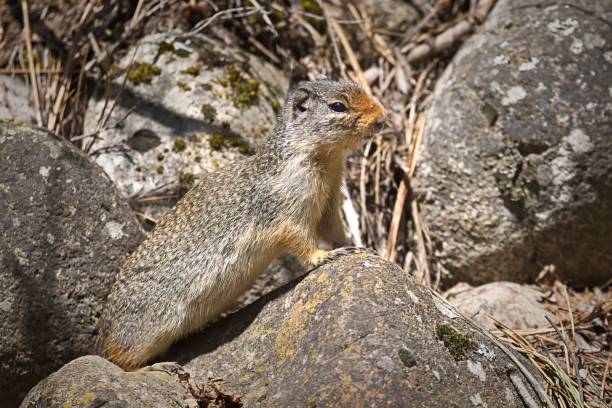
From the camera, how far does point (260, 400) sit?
12.4 feet

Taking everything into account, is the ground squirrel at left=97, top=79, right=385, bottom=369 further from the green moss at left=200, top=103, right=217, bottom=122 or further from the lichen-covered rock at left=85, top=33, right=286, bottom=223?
the green moss at left=200, top=103, right=217, bottom=122

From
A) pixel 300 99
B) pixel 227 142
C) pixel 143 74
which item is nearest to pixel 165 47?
pixel 143 74

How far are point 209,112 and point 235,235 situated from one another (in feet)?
5.95

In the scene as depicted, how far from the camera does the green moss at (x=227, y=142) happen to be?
5.97 m

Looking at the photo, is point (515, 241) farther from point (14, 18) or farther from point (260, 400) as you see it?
point (14, 18)

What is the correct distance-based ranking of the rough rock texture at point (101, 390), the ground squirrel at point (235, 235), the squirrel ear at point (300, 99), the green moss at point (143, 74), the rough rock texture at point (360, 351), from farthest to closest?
the green moss at point (143, 74) → the squirrel ear at point (300, 99) → the ground squirrel at point (235, 235) → the rough rock texture at point (101, 390) → the rough rock texture at point (360, 351)

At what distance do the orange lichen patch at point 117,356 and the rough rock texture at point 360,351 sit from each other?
0.58 metres

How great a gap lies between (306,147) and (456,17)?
3603 mm

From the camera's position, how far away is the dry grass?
6.07m

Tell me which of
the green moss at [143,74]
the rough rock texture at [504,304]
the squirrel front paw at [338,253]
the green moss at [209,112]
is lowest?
the rough rock texture at [504,304]

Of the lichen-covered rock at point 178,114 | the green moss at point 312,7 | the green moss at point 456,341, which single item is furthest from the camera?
the green moss at point 312,7

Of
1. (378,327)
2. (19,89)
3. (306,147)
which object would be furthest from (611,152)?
(19,89)

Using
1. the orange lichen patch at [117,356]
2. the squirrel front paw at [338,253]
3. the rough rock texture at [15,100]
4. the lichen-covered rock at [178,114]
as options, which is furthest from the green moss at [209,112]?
the orange lichen patch at [117,356]

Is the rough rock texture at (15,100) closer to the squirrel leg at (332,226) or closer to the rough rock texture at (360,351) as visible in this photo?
the squirrel leg at (332,226)
